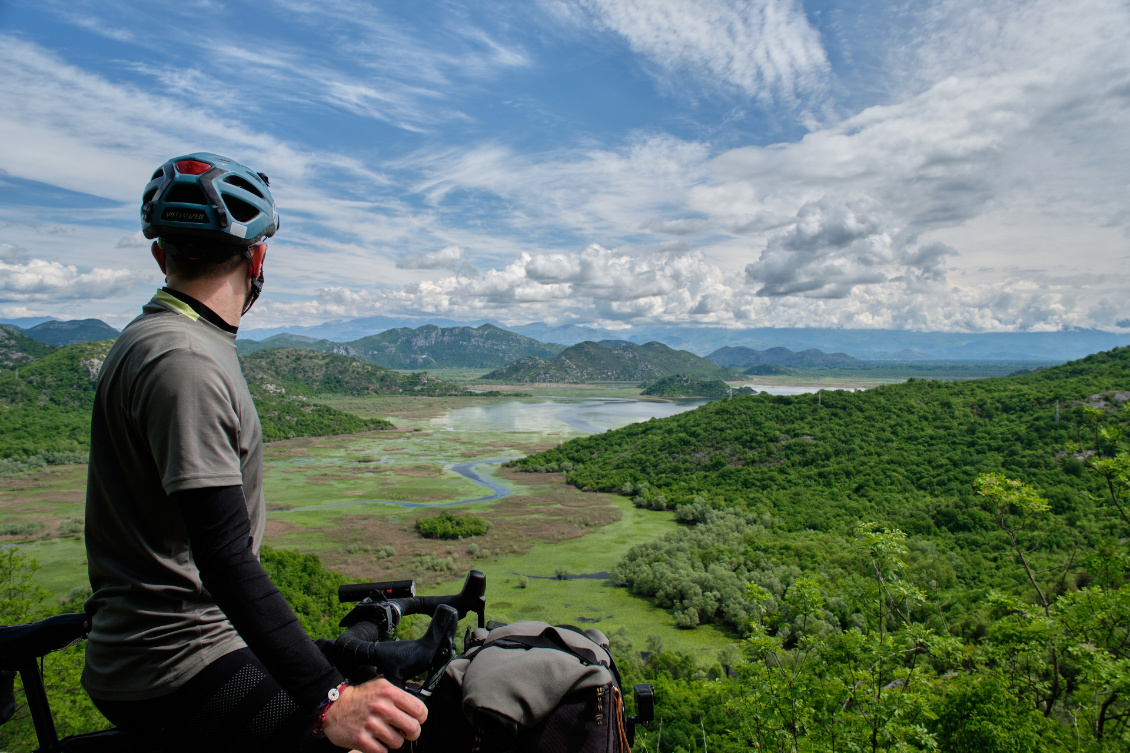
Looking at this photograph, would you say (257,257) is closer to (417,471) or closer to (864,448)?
(864,448)

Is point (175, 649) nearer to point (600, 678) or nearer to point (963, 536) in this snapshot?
point (600, 678)

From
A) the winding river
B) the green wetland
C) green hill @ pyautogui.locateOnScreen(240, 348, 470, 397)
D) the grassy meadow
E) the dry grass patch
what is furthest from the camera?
green hill @ pyautogui.locateOnScreen(240, 348, 470, 397)

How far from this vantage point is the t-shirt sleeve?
154cm

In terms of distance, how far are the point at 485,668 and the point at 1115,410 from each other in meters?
49.3

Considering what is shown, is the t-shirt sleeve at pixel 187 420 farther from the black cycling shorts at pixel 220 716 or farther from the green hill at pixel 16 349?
the green hill at pixel 16 349

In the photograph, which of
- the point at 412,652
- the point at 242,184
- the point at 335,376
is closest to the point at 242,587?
the point at 412,652

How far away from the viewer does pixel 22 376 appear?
7412 cm

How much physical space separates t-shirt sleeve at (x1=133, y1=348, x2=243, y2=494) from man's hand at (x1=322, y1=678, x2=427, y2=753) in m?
0.71

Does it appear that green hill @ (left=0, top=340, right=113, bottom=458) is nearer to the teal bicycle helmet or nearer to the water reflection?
the water reflection

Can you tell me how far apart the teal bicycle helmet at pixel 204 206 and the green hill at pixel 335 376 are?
482 feet

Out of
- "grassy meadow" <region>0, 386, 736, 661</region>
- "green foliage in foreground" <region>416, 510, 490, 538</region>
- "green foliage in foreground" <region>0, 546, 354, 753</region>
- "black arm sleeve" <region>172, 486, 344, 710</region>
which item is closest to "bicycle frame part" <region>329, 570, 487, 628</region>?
"green foliage in foreground" <region>0, 546, 354, 753</region>

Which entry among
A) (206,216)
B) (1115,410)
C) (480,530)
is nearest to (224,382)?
(206,216)

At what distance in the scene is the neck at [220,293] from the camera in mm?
2002

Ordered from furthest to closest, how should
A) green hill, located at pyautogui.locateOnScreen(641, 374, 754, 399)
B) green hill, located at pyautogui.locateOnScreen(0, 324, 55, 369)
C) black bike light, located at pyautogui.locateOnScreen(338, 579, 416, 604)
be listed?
green hill, located at pyautogui.locateOnScreen(641, 374, 754, 399) < green hill, located at pyautogui.locateOnScreen(0, 324, 55, 369) < black bike light, located at pyautogui.locateOnScreen(338, 579, 416, 604)
